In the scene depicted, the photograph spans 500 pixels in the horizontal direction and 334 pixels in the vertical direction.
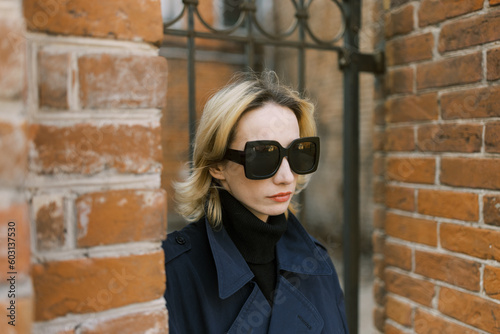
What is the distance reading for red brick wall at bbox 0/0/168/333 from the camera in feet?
2.11

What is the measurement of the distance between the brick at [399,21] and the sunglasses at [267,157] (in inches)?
31.2

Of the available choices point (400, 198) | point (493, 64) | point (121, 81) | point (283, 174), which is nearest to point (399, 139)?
point (400, 198)

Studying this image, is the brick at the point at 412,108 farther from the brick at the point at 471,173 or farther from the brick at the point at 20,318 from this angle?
the brick at the point at 20,318

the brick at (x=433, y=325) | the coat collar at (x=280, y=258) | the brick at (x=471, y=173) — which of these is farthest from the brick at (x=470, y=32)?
the brick at (x=433, y=325)

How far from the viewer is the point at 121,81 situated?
698 millimetres

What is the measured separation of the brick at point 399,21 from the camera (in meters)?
1.76

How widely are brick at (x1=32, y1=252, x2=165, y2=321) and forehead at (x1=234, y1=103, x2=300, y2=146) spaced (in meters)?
0.70

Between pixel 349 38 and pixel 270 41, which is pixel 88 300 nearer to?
pixel 270 41

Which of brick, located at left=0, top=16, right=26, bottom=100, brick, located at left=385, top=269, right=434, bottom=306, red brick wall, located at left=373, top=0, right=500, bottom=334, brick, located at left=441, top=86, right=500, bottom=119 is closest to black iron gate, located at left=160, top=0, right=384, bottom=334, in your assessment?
red brick wall, located at left=373, top=0, right=500, bottom=334

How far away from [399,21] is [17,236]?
1757 millimetres

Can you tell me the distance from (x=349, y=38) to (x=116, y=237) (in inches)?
64.0

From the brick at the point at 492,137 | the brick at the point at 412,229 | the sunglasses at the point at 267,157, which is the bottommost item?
the brick at the point at 412,229

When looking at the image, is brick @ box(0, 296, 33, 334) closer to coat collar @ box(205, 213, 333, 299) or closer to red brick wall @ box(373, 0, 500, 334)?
coat collar @ box(205, 213, 333, 299)

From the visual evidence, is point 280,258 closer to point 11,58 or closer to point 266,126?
point 266,126
